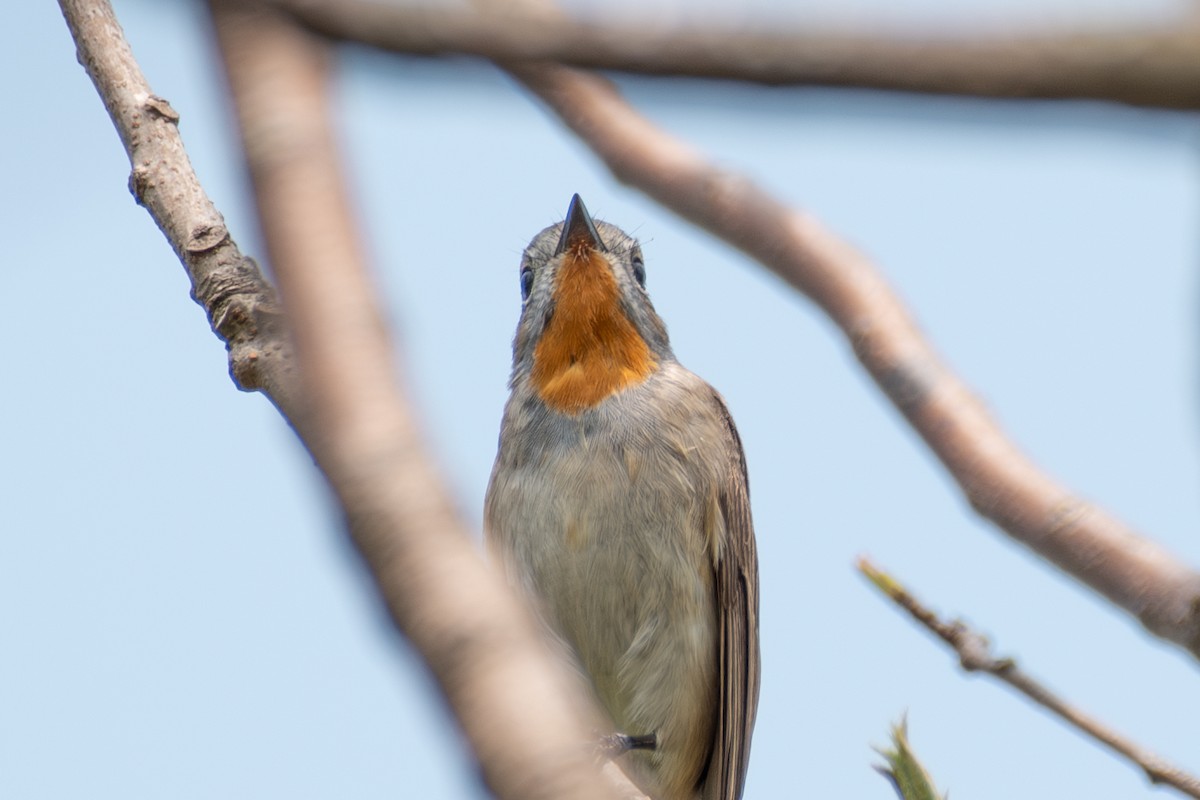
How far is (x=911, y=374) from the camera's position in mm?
2354

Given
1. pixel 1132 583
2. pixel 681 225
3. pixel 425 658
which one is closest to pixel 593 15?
pixel 425 658

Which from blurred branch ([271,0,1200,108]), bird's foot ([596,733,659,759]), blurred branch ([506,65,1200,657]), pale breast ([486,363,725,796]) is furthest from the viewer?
pale breast ([486,363,725,796])

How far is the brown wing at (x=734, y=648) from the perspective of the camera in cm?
743

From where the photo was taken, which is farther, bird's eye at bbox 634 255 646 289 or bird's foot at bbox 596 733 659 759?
bird's eye at bbox 634 255 646 289

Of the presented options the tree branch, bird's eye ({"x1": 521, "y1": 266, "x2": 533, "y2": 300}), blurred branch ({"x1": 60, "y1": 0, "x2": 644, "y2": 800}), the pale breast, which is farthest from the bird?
blurred branch ({"x1": 60, "y1": 0, "x2": 644, "y2": 800})

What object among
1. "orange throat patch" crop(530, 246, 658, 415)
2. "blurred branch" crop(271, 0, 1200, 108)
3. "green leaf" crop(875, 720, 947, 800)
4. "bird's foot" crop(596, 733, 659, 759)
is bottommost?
"green leaf" crop(875, 720, 947, 800)

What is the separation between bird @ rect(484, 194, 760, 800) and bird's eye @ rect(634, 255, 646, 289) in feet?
2.06

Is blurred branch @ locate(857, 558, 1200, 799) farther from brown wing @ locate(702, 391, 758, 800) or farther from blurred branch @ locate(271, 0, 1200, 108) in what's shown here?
A: brown wing @ locate(702, 391, 758, 800)

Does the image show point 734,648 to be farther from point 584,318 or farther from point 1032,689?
point 1032,689

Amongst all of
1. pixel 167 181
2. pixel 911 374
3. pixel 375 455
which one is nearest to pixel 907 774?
pixel 911 374

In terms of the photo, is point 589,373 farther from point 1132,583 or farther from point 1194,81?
point 1194,81

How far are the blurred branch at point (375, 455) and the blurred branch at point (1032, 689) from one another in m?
2.15

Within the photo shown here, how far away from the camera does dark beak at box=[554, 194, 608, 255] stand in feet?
26.4

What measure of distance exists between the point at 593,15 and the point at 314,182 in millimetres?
301
